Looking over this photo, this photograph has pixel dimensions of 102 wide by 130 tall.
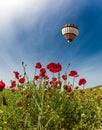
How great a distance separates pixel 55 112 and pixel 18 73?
2027 millimetres

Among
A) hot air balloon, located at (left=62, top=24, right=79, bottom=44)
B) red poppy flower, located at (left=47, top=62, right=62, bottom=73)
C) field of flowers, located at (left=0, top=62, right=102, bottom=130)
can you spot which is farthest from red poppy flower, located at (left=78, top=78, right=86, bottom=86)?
hot air balloon, located at (left=62, top=24, right=79, bottom=44)

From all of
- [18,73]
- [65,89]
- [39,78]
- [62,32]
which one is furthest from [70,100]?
[62,32]

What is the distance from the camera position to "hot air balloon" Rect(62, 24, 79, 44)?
13.7 m

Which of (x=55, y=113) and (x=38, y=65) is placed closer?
→ (x=55, y=113)

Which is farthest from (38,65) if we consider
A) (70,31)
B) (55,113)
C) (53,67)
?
(70,31)

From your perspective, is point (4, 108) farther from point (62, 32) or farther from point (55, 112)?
point (62, 32)

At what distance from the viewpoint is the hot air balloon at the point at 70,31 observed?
44.9 ft

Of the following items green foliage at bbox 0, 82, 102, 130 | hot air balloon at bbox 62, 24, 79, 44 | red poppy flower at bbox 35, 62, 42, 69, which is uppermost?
hot air balloon at bbox 62, 24, 79, 44

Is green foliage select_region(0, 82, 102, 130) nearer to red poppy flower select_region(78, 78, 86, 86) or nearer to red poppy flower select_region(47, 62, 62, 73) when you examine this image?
red poppy flower select_region(47, 62, 62, 73)

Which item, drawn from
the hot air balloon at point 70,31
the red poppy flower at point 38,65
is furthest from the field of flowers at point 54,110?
the hot air balloon at point 70,31

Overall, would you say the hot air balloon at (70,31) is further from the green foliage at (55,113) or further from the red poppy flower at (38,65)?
the green foliage at (55,113)

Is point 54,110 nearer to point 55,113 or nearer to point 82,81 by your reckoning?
point 55,113

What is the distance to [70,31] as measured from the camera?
13.8 meters

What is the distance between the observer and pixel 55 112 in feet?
17.4
